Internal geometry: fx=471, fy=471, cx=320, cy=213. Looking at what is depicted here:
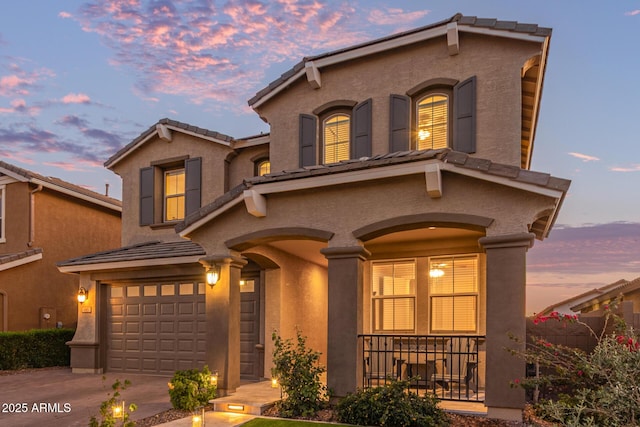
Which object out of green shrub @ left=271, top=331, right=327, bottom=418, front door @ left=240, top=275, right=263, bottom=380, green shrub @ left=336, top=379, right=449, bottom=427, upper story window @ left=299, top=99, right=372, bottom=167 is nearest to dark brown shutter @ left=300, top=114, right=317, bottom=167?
upper story window @ left=299, top=99, right=372, bottom=167

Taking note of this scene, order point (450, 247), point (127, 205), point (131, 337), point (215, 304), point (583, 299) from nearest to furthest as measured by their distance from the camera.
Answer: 1. point (215, 304)
2. point (450, 247)
3. point (131, 337)
4. point (127, 205)
5. point (583, 299)

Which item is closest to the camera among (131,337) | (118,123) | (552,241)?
(131,337)

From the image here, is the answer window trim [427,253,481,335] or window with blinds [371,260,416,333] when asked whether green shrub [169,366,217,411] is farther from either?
window trim [427,253,481,335]

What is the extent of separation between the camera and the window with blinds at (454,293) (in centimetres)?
1048

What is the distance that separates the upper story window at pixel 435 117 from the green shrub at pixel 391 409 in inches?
202

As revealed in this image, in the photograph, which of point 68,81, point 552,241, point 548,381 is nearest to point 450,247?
point 548,381

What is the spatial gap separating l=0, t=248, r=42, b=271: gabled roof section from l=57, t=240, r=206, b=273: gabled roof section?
111 inches

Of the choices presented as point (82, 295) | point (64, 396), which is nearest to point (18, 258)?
point (82, 295)

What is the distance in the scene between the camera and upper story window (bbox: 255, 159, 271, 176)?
46.1 ft

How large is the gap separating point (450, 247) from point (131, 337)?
979 cm

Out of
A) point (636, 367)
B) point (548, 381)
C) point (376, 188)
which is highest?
point (376, 188)

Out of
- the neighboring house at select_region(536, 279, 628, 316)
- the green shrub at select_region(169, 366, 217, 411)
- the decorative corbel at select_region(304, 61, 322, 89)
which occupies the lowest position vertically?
the green shrub at select_region(169, 366, 217, 411)

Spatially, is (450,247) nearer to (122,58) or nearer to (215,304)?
(215,304)

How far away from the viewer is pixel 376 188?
8547mm
